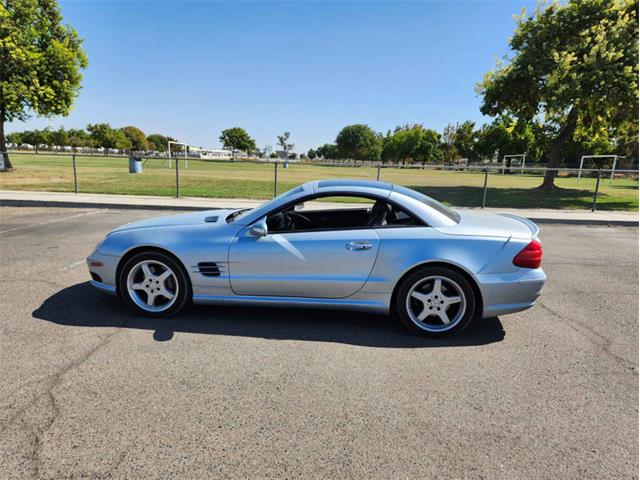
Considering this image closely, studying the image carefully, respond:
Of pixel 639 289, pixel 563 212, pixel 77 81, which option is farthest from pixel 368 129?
pixel 639 289

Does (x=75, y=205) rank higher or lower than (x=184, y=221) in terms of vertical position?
lower

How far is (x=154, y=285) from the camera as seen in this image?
382 centimetres

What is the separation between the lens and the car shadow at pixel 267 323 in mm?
3520

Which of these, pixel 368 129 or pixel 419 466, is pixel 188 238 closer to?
pixel 419 466

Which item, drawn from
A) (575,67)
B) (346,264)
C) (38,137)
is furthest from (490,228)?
(38,137)

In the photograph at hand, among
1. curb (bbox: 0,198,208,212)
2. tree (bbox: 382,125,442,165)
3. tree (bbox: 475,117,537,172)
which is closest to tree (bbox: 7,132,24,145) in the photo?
tree (bbox: 382,125,442,165)

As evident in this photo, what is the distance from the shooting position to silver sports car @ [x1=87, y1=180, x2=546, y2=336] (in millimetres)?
3459

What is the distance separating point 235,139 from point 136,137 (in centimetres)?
3523

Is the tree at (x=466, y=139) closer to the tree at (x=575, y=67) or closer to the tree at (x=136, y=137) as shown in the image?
the tree at (x=575, y=67)

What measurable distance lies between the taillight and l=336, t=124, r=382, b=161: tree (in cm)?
10703

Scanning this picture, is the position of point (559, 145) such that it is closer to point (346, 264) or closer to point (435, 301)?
point (435, 301)

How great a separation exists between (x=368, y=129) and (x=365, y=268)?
11102cm

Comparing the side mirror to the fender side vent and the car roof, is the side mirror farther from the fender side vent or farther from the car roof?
the car roof

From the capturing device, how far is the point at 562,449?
2227mm
